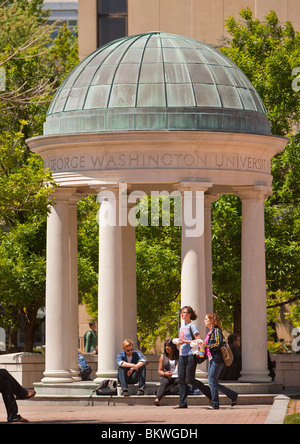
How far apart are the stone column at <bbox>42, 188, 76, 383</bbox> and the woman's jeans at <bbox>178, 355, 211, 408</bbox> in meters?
3.75

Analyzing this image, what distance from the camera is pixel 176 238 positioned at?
35.8 meters

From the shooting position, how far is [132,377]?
1006 inches

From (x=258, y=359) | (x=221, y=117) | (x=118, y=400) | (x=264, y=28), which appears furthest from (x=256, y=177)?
(x=264, y=28)

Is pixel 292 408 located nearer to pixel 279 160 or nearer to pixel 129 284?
pixel 129 284

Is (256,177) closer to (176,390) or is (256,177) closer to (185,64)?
(185,64)

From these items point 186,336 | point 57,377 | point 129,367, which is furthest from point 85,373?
point 186,336

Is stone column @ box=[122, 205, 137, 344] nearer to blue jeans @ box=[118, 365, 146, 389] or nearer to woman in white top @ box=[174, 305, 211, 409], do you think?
blue jeans @ box=[118, 365, 146, 389]

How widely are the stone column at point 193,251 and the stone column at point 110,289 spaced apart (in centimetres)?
148

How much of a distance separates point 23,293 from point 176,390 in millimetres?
9614

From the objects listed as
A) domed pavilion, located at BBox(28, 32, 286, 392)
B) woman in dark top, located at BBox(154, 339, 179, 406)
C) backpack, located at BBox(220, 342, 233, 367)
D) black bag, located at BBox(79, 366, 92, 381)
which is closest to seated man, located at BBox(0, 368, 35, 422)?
backpack, located at BBox(220, 342, 233, 367)

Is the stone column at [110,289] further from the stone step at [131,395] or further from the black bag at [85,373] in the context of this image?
the black bag at [85,373]

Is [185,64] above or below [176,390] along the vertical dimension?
above
